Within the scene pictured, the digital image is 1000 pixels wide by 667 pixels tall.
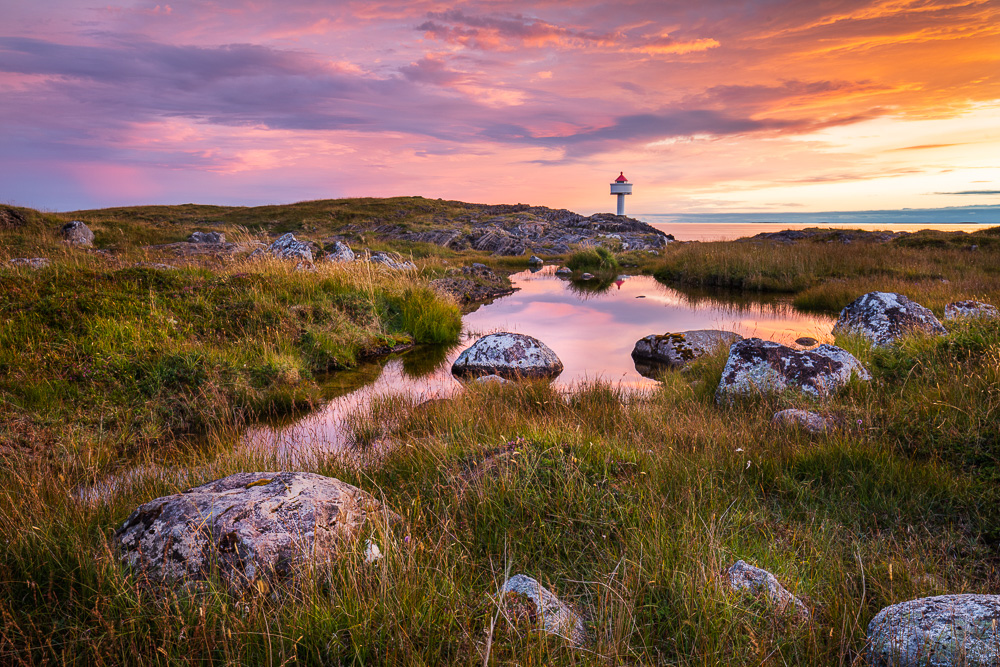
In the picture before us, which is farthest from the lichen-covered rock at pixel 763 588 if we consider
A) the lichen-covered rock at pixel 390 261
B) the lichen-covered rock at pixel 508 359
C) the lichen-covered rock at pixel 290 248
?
the lichen-covered rock at pixel 290 248

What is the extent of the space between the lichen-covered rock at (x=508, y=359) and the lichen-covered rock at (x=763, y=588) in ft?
21.5

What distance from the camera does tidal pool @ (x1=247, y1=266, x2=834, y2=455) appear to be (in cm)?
708

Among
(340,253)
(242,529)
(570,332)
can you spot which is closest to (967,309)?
(570,332)

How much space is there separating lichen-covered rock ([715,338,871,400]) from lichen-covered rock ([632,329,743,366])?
9.12 ft

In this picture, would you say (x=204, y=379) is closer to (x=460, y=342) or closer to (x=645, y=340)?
(x=460, y=342)

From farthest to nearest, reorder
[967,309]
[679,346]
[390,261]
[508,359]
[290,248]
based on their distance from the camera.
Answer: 1. [390,261]
2. [290,248]
3. [679,346]
4. [967,309]
5. [508,359]

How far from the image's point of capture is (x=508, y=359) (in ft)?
31.1

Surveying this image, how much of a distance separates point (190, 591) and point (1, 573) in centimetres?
132

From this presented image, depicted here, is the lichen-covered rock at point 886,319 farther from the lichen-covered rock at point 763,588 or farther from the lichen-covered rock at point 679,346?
the lichen-covered rock at point 763,588

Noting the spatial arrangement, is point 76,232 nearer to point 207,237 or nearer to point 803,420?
point 207,237

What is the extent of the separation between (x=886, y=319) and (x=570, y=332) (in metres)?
7.08

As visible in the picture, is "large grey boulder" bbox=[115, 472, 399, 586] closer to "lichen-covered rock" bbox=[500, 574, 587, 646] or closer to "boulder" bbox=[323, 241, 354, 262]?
"lichen-covered rock" bbox=[500, 574, 587, 646]

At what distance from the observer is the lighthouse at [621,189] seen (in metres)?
71.5

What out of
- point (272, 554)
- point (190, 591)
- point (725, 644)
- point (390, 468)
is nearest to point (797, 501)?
point (725, 644)
